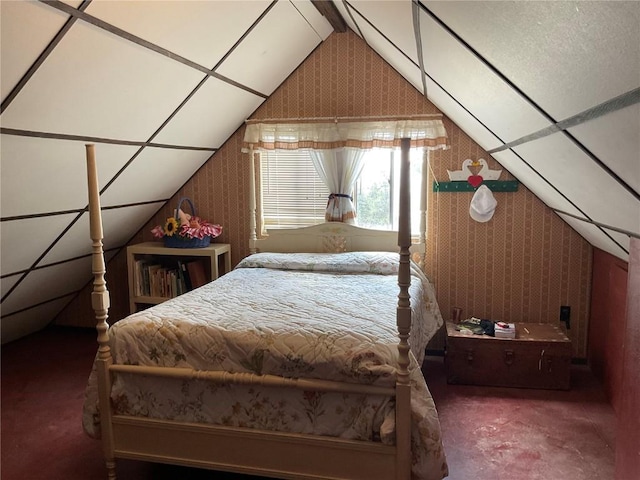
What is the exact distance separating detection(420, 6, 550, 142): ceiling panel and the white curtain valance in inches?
36.2

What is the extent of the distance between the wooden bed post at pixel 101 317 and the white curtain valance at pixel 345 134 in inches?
74.0

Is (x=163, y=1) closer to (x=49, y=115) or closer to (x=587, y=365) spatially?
(x=49, y=115)

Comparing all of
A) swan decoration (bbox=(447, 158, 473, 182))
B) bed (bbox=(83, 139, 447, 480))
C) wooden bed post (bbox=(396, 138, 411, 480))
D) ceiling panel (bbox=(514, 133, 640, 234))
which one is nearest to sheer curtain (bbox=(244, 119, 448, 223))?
swan decoration (bbox=(447, 158, 473, 182))

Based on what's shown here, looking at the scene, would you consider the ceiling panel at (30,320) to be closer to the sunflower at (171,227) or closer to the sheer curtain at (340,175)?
the sunflower at (171,227)

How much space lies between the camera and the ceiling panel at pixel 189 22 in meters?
2.07

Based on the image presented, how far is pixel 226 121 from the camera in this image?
376 centimetres

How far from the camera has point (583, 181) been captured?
6.31 ft

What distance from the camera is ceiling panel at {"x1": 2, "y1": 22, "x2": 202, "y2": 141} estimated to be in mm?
2107

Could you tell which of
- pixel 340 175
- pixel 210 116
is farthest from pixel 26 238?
pixel 340 175

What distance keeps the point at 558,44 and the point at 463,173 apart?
2.56 meters

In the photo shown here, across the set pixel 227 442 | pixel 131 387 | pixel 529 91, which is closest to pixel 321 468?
pixel 227 442

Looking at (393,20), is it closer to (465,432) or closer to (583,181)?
(583,181)

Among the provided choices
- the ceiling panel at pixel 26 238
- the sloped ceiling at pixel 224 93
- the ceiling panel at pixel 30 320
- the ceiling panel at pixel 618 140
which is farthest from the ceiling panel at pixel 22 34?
the ceiling panel at pixel 30 320

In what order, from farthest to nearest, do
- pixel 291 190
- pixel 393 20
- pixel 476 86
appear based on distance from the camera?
1. pixel 291 190
2. pixel 393 20
3. pixel 476 86
